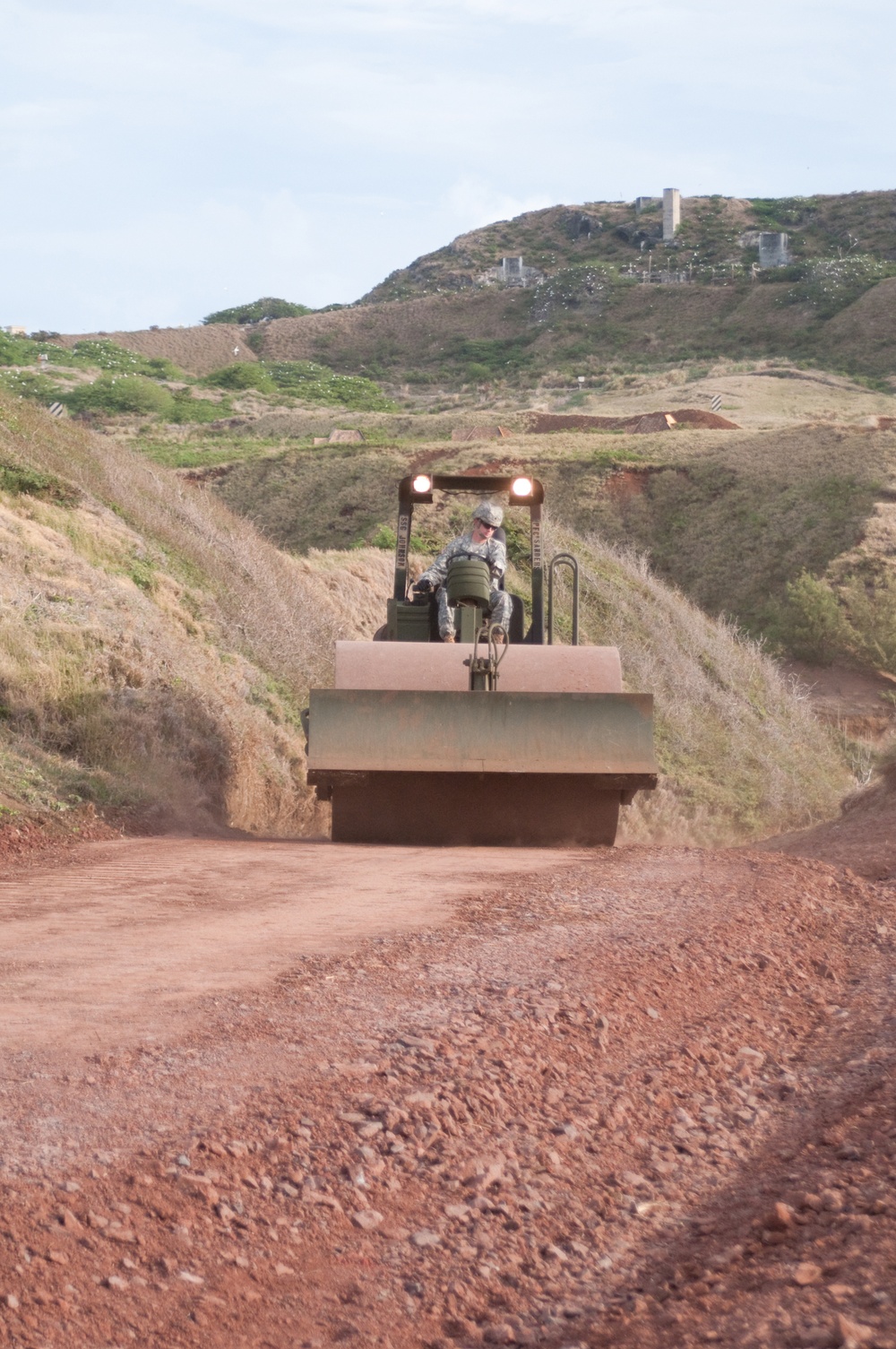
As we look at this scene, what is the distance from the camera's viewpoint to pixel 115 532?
16.3 m

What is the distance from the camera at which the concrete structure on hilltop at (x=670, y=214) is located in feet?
364

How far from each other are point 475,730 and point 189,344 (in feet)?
291

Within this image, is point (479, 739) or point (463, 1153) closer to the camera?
Answer: point (463, 1153)

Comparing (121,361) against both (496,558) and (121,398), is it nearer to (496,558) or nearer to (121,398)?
(121,398)

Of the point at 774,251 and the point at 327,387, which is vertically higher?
the point at 774,251

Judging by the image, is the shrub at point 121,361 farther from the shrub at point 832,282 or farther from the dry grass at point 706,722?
the dry grass at point 706,722

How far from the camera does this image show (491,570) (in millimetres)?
11055

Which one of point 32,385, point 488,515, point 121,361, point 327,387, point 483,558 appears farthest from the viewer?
point 121,361

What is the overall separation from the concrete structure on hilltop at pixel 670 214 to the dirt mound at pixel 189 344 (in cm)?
3778

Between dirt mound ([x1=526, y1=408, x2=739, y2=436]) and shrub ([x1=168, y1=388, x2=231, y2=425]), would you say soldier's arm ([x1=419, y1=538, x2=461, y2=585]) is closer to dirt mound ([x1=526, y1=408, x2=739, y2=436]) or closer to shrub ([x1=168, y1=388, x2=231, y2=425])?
dirt mound ([x1=526, y1=408, x2=739, y2=436])

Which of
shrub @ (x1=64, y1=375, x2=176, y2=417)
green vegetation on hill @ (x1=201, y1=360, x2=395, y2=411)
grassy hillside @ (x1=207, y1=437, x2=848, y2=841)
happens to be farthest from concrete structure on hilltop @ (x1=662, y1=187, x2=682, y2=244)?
grassy hillside @ (x1=207, y1=437, x2=848, y2=841)

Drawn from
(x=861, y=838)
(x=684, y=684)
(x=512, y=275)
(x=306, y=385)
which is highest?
(x=512, y=275)

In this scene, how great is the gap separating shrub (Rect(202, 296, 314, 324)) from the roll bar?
107199mm

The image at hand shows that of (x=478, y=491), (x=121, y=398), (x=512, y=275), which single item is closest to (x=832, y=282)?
(x=512, y=275)
